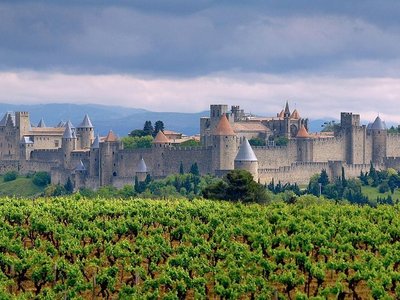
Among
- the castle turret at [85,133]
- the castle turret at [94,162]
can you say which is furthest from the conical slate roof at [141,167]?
the castle turret at [85,133]

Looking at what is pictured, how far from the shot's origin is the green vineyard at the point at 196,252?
26797 millimetres

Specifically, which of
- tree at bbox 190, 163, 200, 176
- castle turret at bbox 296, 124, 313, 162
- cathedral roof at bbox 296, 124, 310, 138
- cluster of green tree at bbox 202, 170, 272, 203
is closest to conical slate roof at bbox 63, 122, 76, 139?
tree at bbox 190, 163, 200, 176

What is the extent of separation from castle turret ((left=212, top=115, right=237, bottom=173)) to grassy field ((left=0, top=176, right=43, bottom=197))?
1327 centimetres

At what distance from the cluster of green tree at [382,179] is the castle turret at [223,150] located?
29.4 ft

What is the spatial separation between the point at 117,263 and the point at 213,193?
2493cm

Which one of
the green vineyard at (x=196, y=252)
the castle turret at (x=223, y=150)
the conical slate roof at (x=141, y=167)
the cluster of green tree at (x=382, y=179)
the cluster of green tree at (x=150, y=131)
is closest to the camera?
the green vineyard at (x=196, y=252)

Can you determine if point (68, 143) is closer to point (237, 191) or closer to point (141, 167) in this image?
point (141, 167)

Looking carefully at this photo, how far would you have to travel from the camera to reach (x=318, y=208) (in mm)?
36938

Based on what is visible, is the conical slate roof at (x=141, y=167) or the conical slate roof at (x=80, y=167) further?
the conical slate roof at (x=80, y=167)

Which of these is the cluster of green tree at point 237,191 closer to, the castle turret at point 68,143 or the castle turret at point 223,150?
the castle turret at point 223,150

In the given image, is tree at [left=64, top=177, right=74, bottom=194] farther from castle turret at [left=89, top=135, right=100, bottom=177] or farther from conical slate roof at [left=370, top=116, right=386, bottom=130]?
conical slate roof at [left=370, top=116, right=386, bottom=130]

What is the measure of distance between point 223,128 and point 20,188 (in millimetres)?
16083

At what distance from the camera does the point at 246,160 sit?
8181 centimetres

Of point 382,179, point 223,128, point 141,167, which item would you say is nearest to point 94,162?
point 141,167
